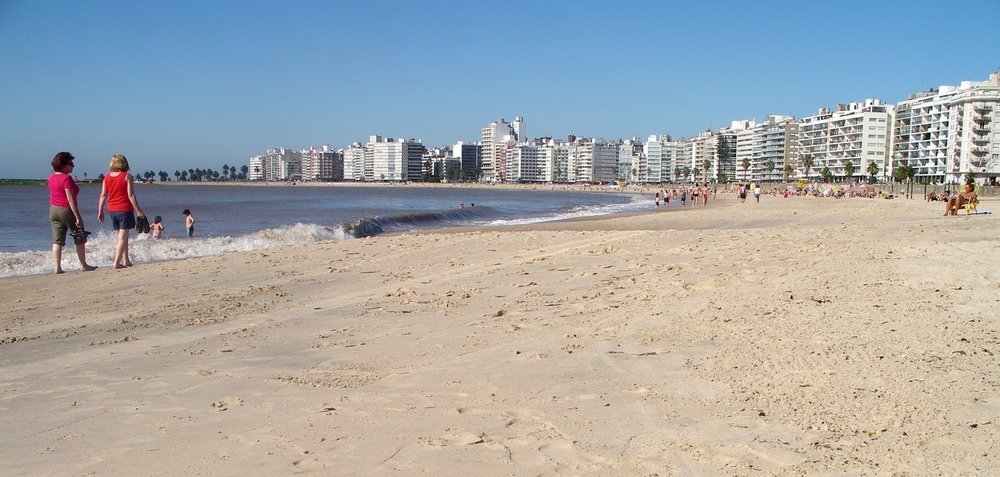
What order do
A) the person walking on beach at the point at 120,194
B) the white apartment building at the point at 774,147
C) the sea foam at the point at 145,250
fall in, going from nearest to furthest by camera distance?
the person walking on beach at the point at 120,194, the sea foam at the point at 145,250, the white apartment building at the point at 774,147

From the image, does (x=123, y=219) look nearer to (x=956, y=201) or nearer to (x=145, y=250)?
(x=145, y=250)

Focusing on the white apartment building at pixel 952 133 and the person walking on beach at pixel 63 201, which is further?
the white apartment building at pixel 952 133

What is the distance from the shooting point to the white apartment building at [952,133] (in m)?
95.1

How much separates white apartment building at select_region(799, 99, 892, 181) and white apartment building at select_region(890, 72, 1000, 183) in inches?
148

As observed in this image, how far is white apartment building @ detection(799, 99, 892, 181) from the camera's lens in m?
124

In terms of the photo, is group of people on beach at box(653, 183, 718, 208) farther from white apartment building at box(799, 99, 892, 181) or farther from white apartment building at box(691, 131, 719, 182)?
white apartment building at box(691, 131, 719, 182)

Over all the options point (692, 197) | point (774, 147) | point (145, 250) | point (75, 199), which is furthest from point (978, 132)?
point (75, 199)

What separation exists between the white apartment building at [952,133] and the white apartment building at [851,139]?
3.75m

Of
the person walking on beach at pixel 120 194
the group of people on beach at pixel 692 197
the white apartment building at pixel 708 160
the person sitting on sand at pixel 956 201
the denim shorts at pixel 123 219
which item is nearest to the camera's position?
the person walking on beach at pixel 120 194

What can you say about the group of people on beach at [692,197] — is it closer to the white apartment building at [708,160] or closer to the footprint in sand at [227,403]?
the footprint in sand at [227,403]

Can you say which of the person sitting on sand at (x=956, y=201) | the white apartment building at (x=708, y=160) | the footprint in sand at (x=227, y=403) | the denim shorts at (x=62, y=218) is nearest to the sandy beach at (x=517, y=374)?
the footprint in sand at (x=227, y=403)

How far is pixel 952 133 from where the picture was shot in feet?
330

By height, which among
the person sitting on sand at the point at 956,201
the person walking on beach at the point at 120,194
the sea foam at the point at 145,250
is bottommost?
the sea foam at the point at 145,250

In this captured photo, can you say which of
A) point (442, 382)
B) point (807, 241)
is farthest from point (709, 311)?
point (807, 241)
